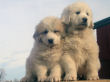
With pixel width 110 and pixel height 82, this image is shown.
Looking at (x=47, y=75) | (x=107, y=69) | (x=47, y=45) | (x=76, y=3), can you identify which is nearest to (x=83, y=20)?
(x=76, y=3)

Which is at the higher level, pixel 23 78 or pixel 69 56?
pixel 69 56

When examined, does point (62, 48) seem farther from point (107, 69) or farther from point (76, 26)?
point (107, 69)

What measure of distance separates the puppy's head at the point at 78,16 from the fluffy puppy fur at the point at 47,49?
4.0 inches

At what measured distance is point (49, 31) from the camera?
7.16 feet

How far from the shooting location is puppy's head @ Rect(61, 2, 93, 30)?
2.15 m

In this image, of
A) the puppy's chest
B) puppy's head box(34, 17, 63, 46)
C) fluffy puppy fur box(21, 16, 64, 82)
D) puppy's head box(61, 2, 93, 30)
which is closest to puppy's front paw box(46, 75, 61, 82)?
fluffy puppy fur box(21, 16, 64, 82)

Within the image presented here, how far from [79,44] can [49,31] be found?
0.32 m

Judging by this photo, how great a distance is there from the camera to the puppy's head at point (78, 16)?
2.15 metres

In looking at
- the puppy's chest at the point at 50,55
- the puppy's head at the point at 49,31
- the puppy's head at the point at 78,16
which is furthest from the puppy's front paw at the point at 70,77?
the puppy's head at the point at 78,16

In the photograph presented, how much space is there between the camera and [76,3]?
228 cm

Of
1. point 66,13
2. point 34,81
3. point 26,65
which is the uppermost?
point 66,13

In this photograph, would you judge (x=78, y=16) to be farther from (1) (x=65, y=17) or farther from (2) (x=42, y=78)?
(2) (x=42, y=78)

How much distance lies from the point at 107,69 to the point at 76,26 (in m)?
1.20

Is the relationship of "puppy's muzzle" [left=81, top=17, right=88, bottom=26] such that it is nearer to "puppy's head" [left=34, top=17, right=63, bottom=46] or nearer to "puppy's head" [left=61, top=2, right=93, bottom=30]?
"puppy's head" [left=61, top=2, right=93, bottom=30]
